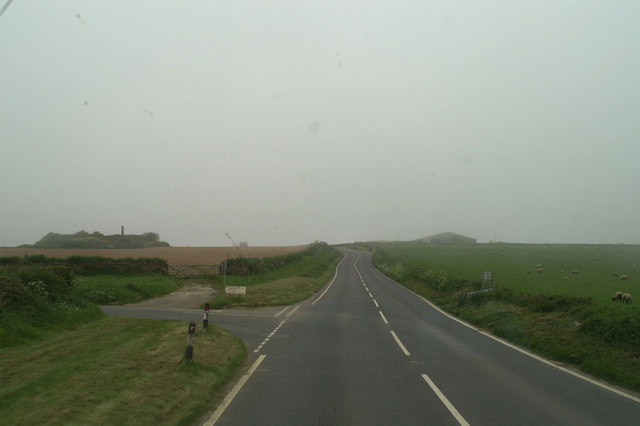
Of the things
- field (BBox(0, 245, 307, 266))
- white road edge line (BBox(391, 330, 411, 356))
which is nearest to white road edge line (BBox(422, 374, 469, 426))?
white road edge line (BBox(391, 330, 411, 356))

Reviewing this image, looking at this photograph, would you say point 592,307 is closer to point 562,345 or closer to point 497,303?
point 562,345

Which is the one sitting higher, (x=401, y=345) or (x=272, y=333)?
(x=401, y=345)

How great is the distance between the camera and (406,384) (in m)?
9.25

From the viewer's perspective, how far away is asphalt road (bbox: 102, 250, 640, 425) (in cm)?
721

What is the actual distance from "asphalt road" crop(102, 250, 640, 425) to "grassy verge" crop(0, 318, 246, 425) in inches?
34.8

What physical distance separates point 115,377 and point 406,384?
22.0ft

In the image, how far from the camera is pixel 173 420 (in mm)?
6949

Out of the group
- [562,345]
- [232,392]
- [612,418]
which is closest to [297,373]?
[232,392]

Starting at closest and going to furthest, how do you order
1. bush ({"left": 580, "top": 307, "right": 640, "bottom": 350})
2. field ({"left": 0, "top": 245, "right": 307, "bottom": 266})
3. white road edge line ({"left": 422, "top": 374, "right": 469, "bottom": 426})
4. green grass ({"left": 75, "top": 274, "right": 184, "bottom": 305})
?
1. white road edge line ({"left": 422, "top": 374, "right": 469, "bottom": 426})
2. bush ({"left": 580, "top": 307, "right": 640, "bottom": 350})
3. green grass ({"left": 75, "top": 274, "right": 184, "bottom": 305})
4. field ({"left": 0, "top": 245, "right": 307, "bottom": 266})

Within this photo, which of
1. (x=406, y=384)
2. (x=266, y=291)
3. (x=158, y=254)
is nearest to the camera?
(x=406, y=384)

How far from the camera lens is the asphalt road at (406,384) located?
7.21 meters

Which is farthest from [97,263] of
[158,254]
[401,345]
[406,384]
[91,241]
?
[91,241]

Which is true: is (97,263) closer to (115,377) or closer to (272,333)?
(272,333)

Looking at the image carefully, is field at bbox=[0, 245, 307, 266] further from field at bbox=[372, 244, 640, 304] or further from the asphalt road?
the asphalt road
